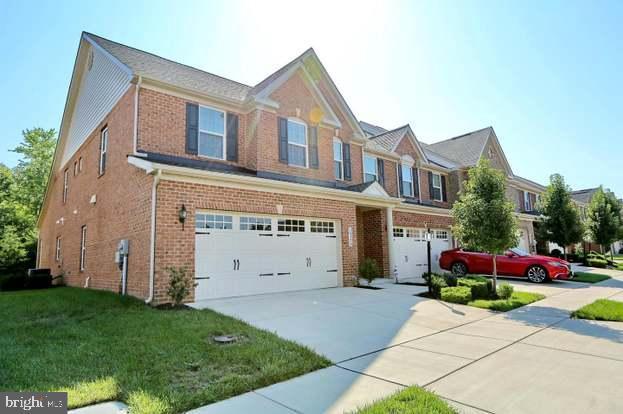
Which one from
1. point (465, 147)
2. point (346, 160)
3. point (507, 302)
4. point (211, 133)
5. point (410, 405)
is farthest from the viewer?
point (465, 147)

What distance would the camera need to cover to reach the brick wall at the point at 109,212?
29.5 ft

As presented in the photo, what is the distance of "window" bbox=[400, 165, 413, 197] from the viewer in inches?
728

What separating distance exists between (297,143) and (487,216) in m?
6.85

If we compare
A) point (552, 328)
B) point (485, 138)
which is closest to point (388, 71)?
point (552, 328)

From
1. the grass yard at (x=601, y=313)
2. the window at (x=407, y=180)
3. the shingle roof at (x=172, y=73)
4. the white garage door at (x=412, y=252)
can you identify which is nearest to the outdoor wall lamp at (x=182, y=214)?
the shingle roof at (x=172, y=73)

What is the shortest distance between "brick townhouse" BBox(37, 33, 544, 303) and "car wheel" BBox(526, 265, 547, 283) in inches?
157

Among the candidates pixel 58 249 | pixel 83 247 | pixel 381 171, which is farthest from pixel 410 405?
pixel 58 249

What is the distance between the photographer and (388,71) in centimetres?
1085

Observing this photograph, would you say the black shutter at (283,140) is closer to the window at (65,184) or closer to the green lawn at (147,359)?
the green lawn at (147,359)

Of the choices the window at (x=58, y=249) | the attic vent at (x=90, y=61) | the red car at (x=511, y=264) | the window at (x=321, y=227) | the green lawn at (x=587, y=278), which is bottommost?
the green lawn at (x=587, y=278)

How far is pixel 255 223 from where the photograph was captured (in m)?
9.96

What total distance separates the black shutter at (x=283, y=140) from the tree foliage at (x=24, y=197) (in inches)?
965

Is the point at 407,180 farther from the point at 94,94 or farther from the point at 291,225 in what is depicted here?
the point at 94,94

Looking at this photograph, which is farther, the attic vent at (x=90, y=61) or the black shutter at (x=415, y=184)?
the black shutter at (x=415, y=184)
